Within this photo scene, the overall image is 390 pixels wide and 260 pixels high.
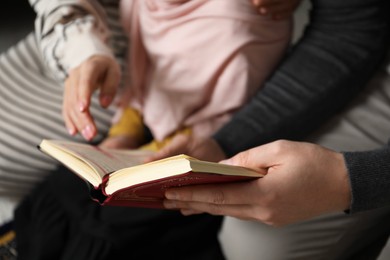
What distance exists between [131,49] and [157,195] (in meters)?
0.48

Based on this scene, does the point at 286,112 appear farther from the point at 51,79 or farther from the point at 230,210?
the point at 51,79

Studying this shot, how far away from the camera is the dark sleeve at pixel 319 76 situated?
2.72 feet

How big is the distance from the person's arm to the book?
21cm

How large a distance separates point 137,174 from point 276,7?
1.53 feet

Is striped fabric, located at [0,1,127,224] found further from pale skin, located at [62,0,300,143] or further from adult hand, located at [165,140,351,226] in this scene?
adult hand, located at [165,140,351,226]

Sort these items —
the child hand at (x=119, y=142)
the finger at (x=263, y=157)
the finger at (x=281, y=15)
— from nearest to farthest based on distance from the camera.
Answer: the finger at (x=263, y=157), the finger at (x=281, y=15), the child hand at (x=119, y=142)

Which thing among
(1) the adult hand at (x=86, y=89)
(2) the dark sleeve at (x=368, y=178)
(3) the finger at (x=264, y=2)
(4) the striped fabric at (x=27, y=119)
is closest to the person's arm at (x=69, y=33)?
(1) the adult hand at (x=86, y=89)

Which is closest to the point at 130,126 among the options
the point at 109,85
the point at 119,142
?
the point at 119,142

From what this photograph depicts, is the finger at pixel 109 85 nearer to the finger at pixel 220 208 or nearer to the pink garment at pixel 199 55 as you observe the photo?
the pink garment at pixel 199 55

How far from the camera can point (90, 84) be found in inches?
30.7

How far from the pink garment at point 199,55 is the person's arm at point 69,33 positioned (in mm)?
102

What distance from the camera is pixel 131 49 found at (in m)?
1.01

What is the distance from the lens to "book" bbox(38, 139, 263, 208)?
50cm

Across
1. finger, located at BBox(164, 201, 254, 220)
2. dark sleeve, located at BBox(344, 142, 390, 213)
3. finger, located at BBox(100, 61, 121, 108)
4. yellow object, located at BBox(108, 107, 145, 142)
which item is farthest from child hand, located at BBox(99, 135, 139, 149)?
dark sleeve, located at BBox(344, 142, 390, 213)
